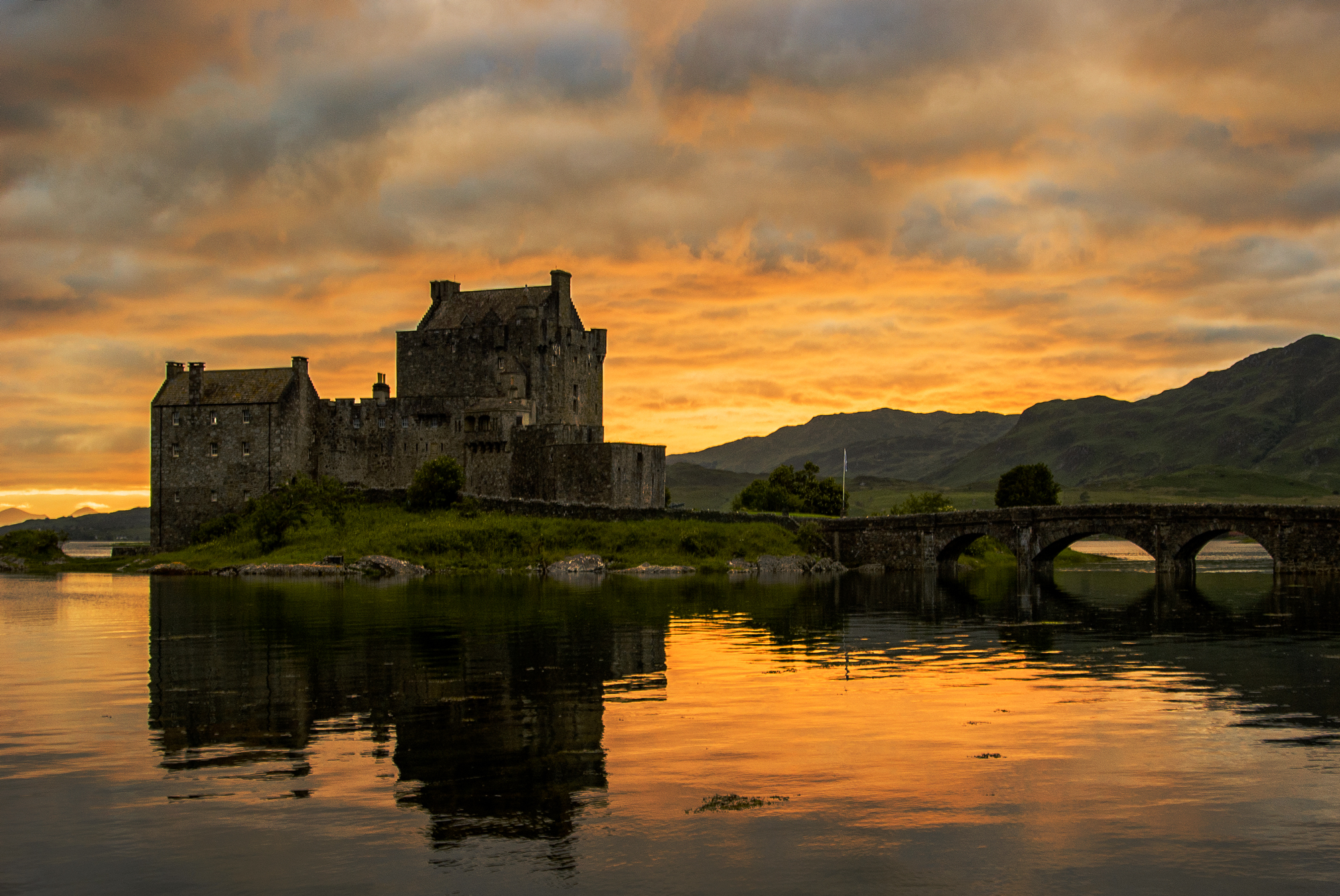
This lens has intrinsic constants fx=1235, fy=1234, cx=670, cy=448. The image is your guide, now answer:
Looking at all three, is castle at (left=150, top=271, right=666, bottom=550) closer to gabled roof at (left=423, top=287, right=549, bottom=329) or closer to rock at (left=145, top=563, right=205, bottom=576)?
gabled roof at (left=423, top=287, right=549, bottom=329)

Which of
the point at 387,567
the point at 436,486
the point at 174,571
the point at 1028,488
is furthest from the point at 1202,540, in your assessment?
the point at 174,571

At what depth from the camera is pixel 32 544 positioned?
108m

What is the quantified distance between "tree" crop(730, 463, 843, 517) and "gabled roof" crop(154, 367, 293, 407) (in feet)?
164

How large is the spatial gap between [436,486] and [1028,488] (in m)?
62.3

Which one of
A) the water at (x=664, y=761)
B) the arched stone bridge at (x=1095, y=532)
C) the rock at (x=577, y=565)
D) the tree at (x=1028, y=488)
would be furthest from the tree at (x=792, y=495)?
the water at (x=664, y=761)

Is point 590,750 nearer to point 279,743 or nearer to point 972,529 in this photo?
point 279,743

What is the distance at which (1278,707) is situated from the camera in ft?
87.6

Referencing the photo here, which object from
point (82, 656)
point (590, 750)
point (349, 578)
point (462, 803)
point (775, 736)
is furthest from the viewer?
point (349, 578)

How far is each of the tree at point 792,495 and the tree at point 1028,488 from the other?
673 inches

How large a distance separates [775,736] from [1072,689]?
33.3ft

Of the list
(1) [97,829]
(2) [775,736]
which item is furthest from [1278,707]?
(1) [97,829]

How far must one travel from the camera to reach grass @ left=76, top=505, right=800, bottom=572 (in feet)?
288

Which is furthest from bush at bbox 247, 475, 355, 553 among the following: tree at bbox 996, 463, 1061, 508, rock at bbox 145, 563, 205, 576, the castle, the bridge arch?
tree at bbox 996, 463, 1061, 508

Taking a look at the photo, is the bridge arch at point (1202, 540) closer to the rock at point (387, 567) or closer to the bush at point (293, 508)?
the rock at point (387, 567)
